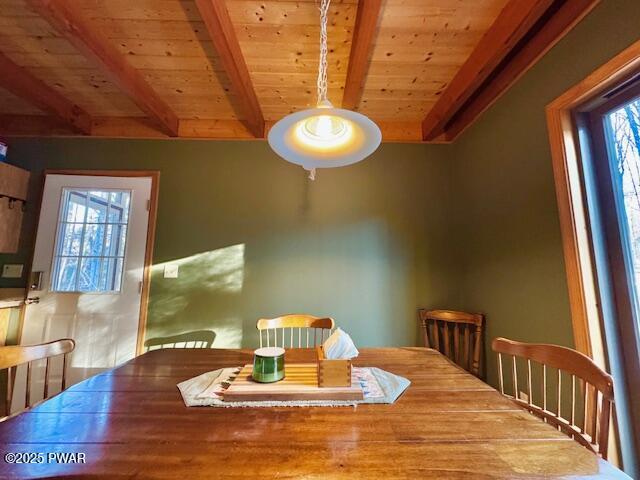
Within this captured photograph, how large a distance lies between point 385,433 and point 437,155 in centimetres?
243

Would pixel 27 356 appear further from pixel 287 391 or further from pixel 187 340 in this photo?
pixel 187 340

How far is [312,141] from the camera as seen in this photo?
114 cm

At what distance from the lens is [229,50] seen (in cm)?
158

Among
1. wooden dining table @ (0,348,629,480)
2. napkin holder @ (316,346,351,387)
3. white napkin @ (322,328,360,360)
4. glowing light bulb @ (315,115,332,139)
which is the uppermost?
glowing light bulb @ (315,115,332,139)

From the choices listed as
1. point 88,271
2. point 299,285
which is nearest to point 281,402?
point 299,285

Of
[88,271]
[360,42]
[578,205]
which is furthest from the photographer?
[88,271]

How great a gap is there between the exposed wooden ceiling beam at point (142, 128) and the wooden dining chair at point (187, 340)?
1.69m

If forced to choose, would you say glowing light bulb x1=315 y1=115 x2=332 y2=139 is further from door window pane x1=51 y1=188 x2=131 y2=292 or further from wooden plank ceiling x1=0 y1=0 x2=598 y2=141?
door window pane x1=51 y1=188 x2=131 y2=292

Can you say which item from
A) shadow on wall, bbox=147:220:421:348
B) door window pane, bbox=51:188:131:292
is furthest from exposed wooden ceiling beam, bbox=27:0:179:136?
shadow on wall, bbox=147:220:421:348

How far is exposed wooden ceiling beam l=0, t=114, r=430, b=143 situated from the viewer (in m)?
2.46

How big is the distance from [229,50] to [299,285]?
5.54 feet

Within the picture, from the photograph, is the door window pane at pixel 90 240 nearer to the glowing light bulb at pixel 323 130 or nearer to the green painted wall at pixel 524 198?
the glowing light bulb at pixel 323 130

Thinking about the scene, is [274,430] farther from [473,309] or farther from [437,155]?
[437,155]

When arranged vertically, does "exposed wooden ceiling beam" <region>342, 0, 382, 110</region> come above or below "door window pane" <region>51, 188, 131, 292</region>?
above
